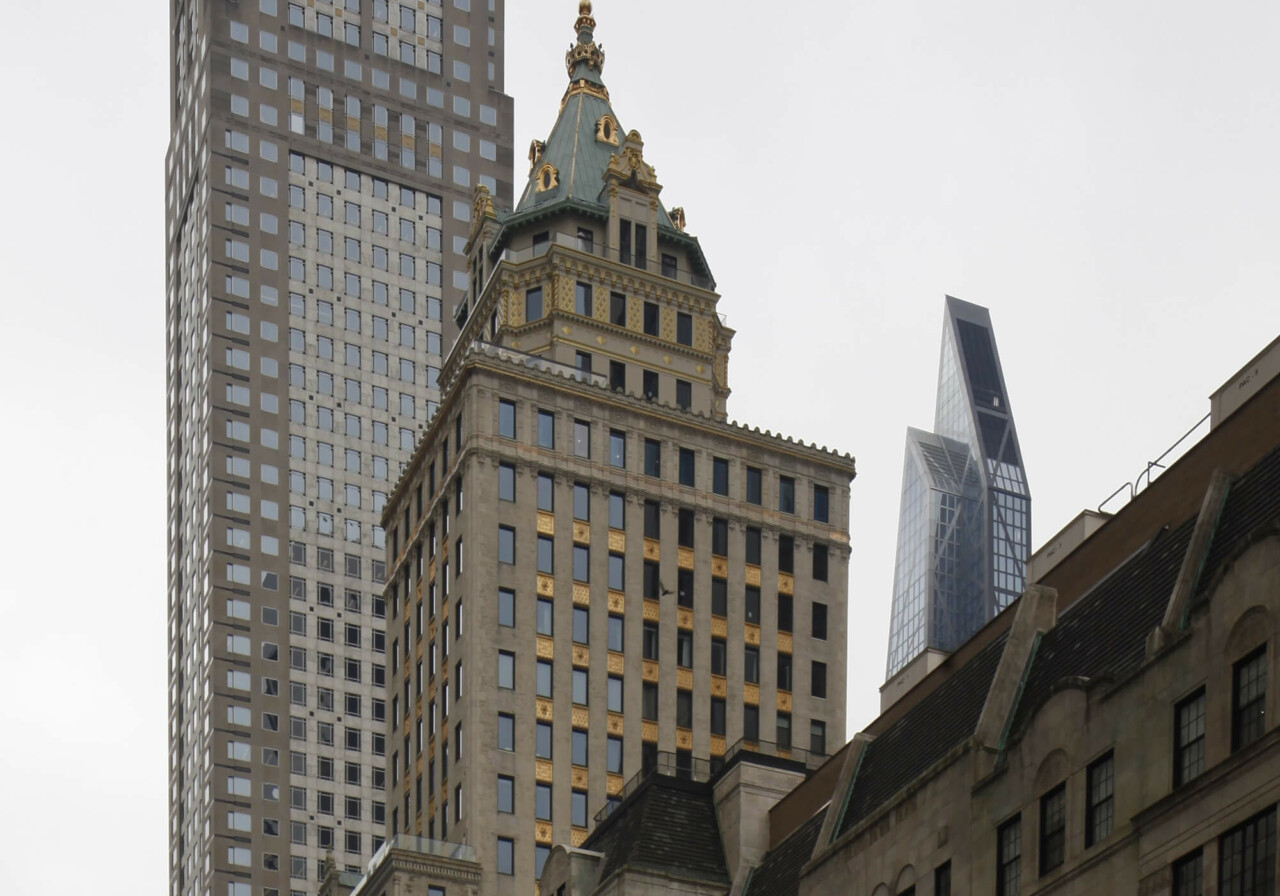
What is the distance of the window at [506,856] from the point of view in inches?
4601

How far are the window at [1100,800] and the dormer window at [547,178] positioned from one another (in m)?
104

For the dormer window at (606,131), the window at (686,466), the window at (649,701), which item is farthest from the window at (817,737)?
the dormer window at (606,131)

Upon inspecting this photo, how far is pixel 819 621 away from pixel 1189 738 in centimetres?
8885

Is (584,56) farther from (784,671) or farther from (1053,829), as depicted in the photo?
(1053,829)

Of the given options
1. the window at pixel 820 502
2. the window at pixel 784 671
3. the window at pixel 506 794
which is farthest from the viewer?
the window at pixel 820 502

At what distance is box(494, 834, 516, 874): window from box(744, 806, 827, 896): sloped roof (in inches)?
1831

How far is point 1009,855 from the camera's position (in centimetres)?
5084

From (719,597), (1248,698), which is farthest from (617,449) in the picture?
(1248,698)

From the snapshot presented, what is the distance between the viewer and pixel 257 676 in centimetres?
18962

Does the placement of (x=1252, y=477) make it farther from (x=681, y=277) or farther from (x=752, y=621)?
(x=681, y=277)

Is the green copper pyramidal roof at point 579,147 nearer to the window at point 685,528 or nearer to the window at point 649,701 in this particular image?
A: the window at point 685,528

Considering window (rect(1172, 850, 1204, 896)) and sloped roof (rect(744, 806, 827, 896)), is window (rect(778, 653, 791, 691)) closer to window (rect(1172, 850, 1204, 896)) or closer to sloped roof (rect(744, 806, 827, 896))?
sloped roof (rect(744, 806, 827, 896))

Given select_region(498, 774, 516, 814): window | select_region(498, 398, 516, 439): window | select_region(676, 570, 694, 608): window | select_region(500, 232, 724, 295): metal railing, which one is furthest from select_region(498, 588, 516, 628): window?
select_region(500, 232, 724, 295): metal railing

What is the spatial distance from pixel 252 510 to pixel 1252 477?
502 ft
